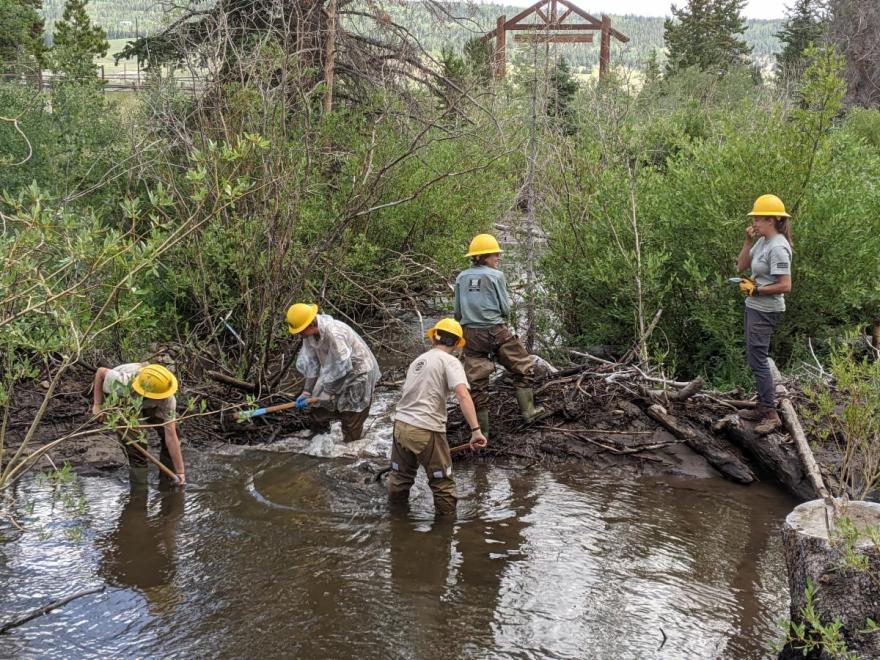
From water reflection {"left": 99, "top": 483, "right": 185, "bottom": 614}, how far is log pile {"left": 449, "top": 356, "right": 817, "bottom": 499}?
2806 mm

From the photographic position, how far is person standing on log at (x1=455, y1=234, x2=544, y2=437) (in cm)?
780

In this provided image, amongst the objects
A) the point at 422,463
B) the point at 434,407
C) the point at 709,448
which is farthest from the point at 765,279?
the point at 422,463

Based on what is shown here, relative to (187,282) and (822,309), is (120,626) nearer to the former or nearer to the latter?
(187,282)

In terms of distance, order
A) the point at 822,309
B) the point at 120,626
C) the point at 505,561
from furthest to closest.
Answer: the point at 822,309 → the point at 505,561 → the point at 120,626

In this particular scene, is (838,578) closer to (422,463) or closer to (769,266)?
(422,463)

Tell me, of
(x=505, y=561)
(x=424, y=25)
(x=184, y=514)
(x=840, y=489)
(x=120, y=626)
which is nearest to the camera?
(x=120, y=626)

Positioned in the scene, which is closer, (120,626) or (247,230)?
(120,626)

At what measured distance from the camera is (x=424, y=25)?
13.0 metres

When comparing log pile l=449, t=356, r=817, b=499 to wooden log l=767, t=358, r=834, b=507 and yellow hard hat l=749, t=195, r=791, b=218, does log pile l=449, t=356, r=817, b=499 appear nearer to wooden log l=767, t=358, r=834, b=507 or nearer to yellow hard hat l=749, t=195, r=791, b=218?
wooden log l=767, t=358, r=834, b=507

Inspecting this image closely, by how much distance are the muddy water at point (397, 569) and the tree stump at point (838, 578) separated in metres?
0.72

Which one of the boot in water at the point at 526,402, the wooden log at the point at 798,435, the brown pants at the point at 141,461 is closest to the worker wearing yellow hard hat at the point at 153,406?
the brown pants at the point at 141,461

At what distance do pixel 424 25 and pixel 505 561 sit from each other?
30.8 ft

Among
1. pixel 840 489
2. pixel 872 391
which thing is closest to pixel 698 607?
pixel 840 489

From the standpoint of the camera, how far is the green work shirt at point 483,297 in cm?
777
